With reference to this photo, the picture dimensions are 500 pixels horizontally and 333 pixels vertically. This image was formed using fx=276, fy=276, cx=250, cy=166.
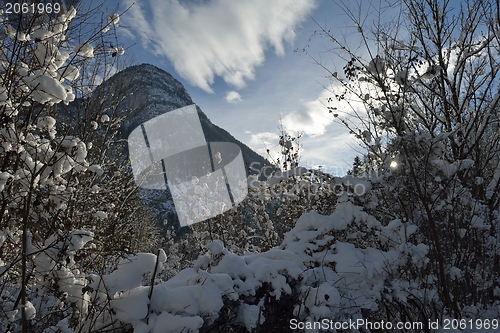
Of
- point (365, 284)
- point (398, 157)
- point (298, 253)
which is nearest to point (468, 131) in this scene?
point (398, 157)

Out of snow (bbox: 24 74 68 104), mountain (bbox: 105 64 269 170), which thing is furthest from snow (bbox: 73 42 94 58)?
mountain (bbox: 105 64 269 170)

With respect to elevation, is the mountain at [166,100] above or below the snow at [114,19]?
above

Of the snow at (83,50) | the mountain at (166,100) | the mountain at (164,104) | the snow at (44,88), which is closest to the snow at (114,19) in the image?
the snow at (83,50)

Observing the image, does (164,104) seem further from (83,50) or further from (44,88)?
(44,88)

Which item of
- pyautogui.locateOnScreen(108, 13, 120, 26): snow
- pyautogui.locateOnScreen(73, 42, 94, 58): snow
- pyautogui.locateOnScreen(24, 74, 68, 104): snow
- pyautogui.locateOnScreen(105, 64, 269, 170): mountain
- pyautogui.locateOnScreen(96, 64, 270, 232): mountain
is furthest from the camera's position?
pyautogui.locateOnScreen(105, 64, 269, 170): mountain

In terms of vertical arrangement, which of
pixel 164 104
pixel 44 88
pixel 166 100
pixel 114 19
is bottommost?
pixel 44 88

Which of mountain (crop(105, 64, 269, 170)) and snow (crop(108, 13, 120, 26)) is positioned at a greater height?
mountain (crop(105, 64, 269, 170))

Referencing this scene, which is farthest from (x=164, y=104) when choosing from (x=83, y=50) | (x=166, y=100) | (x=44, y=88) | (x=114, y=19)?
(x=44, y=88)

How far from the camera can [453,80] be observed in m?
4.67

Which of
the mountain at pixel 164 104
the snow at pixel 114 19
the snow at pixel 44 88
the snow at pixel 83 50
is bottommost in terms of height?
the snow at pixel 44 88

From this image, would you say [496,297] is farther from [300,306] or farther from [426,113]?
[426,113]

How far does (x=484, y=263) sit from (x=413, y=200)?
104cm

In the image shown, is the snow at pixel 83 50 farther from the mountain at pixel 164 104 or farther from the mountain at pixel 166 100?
the mountain at pixel 166 100

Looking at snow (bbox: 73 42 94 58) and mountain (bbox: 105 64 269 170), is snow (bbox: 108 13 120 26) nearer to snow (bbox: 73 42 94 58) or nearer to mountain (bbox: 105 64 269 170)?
snow (bbox: 73 42 94 58)
